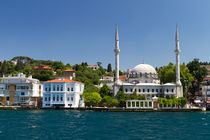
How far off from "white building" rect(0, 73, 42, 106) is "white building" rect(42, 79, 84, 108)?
3.74 m

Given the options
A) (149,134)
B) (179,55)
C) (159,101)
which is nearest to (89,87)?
(159,101)

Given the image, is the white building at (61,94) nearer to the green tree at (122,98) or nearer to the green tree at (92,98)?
the green tree at (92,98)

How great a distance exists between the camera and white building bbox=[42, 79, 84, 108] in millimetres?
59656

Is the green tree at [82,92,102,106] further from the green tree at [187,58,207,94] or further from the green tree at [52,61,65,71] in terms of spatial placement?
the green tree at [52,61,65,71]

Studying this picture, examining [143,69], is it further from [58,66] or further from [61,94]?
[58,66]

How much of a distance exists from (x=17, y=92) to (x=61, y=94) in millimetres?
10187

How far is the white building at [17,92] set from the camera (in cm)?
6187

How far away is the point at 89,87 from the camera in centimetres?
6581

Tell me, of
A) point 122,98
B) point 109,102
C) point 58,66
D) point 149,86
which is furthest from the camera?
point 58,66

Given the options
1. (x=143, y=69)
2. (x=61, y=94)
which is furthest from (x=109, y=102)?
(x=143, y=69)

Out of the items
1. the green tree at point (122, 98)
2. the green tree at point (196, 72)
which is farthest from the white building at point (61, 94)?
the green tree at point (196, 72)

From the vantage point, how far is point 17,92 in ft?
204

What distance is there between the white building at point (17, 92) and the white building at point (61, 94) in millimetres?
3738

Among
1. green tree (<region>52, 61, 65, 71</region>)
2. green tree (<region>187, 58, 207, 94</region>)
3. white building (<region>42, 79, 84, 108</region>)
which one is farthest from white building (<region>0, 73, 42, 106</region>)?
green tree (<region>187, 58, 207, 94</region>)
